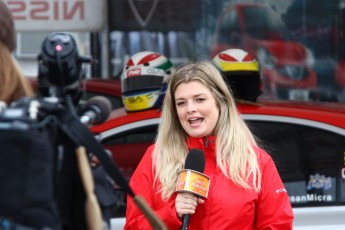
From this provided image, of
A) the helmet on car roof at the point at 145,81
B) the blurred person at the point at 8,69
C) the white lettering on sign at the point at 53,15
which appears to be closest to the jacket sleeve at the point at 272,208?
the blurred person at the point at 8,69

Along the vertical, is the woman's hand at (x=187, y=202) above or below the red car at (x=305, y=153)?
above

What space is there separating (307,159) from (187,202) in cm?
212

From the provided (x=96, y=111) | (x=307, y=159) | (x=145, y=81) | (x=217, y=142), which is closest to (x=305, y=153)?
(x=307, y=159)

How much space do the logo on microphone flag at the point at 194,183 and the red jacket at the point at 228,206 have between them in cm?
13

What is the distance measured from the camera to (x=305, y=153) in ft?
18.1

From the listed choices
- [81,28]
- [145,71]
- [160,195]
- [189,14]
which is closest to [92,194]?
[160,195]

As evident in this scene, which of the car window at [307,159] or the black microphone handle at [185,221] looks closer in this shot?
the black microphone handle at [185,221]

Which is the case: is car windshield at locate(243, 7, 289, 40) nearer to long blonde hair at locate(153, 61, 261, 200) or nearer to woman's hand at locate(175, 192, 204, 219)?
long blonde hair at locate(153, 61, 261, 200)

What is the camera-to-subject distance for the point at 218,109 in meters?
3.82

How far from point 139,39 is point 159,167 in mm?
6157

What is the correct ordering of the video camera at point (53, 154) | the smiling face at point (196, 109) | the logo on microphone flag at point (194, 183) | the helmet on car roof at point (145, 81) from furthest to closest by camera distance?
the helmet on car roof at point (145, 81)
the smiling face at point (196, 109)
the logo on microphone flag at point (194, 183)
the video camera at point (53, 154)

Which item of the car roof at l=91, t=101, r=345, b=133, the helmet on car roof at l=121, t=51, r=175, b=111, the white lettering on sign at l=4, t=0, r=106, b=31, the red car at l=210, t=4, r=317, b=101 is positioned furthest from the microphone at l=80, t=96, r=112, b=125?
the red car at l=210, t=4, r=317, b=101

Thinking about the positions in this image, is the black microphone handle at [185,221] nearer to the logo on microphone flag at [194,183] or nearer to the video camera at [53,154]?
the logo on microphone flag at [194,183]

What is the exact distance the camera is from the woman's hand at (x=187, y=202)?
3.51 m
